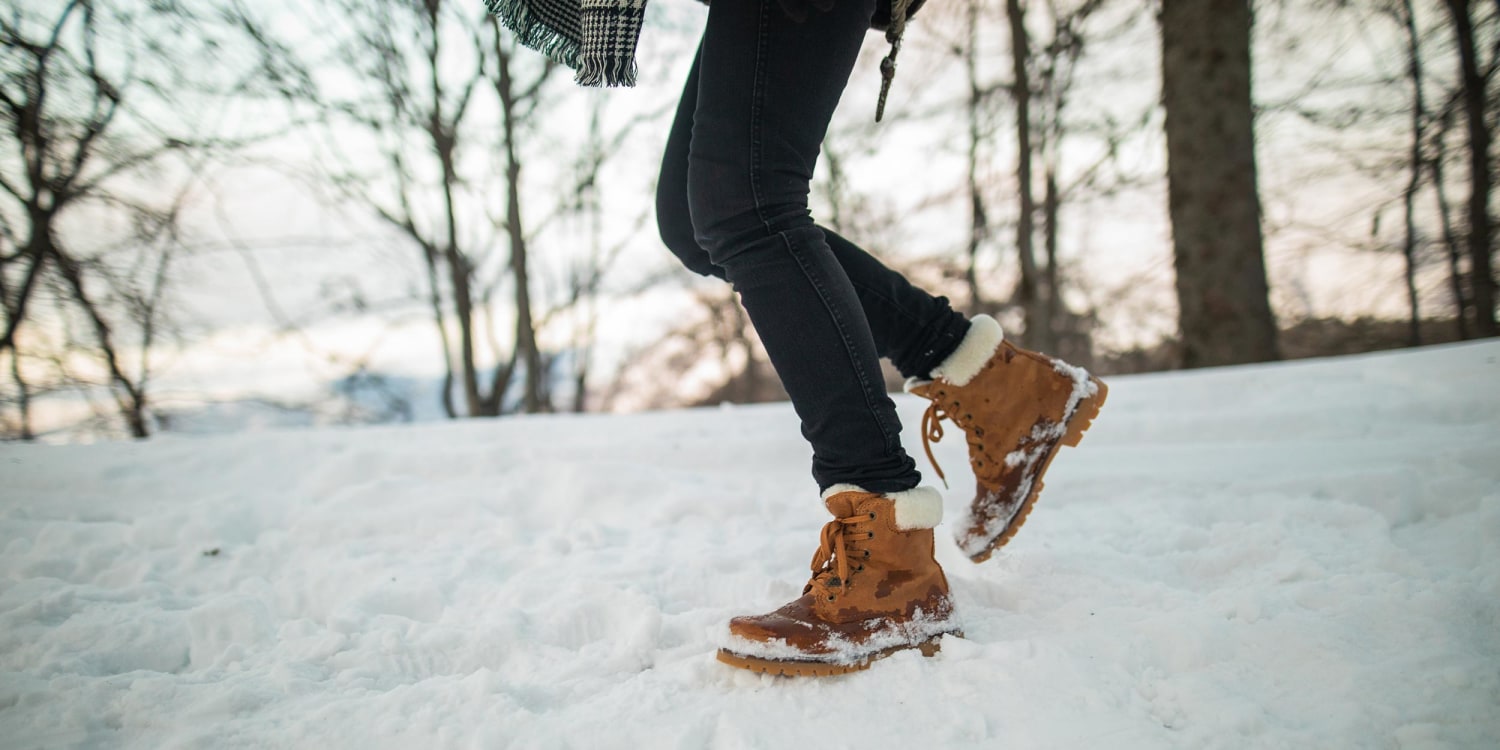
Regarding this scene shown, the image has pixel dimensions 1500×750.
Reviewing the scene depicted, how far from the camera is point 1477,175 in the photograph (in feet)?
28.8

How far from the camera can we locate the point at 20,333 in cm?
695

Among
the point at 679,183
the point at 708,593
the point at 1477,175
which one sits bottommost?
the point at 708,593

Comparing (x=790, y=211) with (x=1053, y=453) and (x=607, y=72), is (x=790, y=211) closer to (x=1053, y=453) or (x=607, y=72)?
(x=607, y=72)

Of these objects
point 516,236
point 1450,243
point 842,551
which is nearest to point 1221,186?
point 842,551

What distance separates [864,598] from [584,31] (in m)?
0.85

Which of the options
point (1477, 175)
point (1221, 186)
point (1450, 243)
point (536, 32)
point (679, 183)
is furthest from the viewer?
point (1450, 243)

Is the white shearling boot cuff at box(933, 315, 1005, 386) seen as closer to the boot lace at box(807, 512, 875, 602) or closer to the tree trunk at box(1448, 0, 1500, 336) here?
the boot lace at box(807, 512, 875, 602)

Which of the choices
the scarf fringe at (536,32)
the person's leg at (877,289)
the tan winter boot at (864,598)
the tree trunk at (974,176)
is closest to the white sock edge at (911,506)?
the tan winter boot at (864,598)

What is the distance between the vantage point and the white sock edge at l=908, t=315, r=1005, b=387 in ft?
4.02

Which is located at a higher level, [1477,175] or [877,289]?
[1477,175]

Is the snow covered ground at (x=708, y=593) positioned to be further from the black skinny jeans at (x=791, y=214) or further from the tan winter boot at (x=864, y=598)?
the black skinny jeans at (x=791, y=214)

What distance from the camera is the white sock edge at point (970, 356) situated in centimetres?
122

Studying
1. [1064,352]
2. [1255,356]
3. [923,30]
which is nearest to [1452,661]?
[1255,356]

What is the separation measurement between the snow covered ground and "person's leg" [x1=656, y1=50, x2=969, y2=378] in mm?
407
